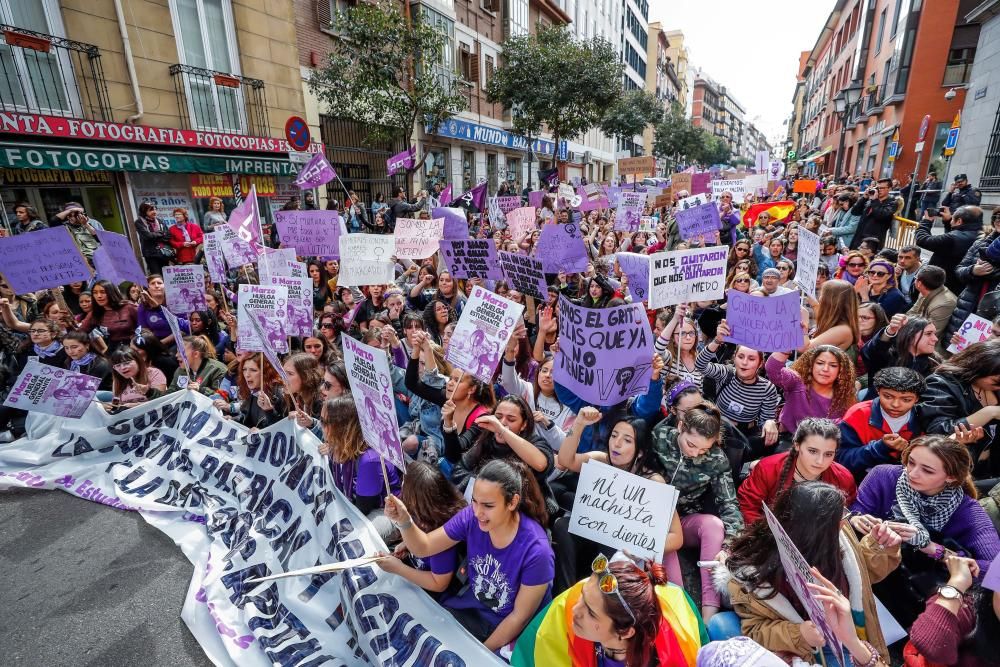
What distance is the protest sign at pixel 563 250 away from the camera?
23.4 feet

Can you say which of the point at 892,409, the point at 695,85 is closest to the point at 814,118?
the point at 695,85

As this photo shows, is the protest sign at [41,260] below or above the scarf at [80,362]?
above

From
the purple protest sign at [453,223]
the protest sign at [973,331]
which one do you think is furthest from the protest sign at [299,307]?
the protest sign at [973,331]

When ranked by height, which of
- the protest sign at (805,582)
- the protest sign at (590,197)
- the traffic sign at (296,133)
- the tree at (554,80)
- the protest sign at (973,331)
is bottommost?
the protest sign at (805,582)

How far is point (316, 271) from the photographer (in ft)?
27.6

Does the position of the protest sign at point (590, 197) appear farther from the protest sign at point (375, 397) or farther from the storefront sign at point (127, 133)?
the protest sign at point (375, 397)

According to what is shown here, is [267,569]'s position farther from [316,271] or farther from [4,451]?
[316,271]

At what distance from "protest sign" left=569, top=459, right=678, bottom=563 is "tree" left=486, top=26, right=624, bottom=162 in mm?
21664

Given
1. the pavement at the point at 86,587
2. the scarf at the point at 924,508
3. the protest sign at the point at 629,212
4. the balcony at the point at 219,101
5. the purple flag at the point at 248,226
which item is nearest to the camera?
the scarf at the point at 924,508

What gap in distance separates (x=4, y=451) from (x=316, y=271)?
4.49 meters

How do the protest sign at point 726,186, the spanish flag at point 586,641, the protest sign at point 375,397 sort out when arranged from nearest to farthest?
the spanish flag at point 586,641 → the protest sign at point 375,397 → the protest sign at point 726,186

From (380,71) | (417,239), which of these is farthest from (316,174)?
(380,71)

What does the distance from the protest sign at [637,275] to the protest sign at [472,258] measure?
1.68 metres

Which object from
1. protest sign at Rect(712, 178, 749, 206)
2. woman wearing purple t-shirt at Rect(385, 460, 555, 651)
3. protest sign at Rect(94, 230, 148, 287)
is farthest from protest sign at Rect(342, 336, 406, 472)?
protest sign at Rect(712, 178, 749, 206)
